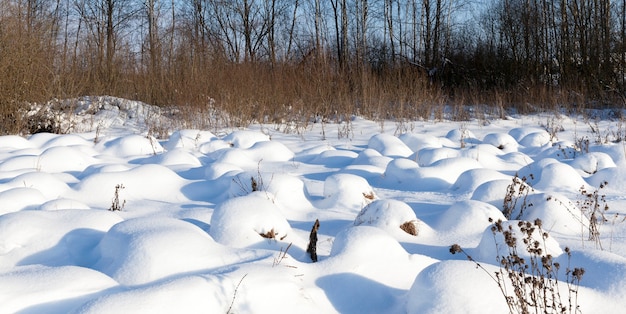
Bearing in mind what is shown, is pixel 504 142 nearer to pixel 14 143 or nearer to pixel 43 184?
pixel 43 184

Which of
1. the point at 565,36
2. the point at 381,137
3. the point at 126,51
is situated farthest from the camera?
the point at 565,36

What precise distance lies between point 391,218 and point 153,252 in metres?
1.28

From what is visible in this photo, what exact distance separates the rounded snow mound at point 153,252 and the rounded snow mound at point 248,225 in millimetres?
223

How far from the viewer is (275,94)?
840cm

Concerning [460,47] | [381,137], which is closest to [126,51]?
[381,137]

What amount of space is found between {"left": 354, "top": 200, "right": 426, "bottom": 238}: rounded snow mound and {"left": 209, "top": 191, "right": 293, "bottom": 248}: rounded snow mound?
1.45 feet

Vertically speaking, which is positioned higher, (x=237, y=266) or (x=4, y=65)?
(x=4, y=65)

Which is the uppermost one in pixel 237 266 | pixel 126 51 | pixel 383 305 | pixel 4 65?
pixel 126 51

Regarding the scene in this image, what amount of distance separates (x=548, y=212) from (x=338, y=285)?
1.50 meters

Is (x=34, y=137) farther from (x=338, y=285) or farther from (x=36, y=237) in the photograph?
(x=338, y=285)

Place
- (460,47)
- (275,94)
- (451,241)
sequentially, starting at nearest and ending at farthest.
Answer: (451,241), (275,94), (460,47)

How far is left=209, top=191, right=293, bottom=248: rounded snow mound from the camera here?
227 cm

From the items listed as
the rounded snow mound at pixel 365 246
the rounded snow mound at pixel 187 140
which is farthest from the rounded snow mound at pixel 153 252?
the rounded snow mound at pixel 187 140

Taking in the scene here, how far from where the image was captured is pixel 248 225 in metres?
2.32
